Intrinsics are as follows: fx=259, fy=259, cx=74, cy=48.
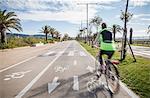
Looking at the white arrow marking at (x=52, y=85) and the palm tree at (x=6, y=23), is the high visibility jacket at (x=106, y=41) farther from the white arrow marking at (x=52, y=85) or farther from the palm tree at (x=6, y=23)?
the palm tree at (x=6, y=23)

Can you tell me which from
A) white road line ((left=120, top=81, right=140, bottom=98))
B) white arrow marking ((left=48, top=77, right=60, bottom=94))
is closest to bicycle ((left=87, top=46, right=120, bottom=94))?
white road line ((left=120, top=81, right=140, bottom=98))

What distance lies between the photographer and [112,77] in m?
7.75

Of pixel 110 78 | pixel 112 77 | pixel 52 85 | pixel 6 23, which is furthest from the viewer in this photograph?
pixel 6 23

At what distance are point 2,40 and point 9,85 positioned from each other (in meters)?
40.0

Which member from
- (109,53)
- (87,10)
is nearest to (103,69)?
(109,53)

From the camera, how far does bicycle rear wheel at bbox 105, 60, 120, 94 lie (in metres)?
7.57

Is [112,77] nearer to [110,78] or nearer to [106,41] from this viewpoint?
[110,78]

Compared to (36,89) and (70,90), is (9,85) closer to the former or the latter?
(36,89)

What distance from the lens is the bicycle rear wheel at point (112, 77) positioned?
24.8 ft

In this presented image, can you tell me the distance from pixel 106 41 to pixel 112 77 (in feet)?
4.60

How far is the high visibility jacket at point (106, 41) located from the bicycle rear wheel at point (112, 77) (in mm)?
525

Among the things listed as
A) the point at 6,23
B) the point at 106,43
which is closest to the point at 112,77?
the point at 106,43

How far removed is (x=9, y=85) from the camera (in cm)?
927

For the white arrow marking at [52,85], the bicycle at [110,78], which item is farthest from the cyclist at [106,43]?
the white arrow marking at [52,85]
